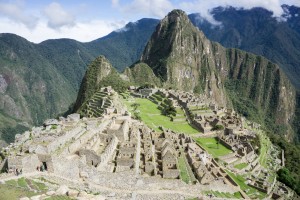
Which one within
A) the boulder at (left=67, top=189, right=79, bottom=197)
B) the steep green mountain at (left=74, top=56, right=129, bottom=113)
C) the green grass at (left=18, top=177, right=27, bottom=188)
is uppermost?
the steep green mountain at (left=74, top=56, right=129, bottom=113)

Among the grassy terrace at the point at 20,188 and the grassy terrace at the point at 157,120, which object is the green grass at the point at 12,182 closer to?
the grassy terrace at the point at 20,188

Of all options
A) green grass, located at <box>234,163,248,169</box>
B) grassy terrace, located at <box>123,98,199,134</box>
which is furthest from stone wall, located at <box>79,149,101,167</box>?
grassy terrace, located at <box>123,98,199,134</box>

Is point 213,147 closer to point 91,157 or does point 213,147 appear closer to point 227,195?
point 227,195

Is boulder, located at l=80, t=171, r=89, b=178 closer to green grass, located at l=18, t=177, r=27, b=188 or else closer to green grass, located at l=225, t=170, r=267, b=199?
green grass, located at l=18, t=177, r=27, b=188

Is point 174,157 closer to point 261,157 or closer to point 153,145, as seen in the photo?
point 153,145

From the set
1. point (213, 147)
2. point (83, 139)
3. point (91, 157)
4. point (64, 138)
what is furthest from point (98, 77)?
point (91, 157)

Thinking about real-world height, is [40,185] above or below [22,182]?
below

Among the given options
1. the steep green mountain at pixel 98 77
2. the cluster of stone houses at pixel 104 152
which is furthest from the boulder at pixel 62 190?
the steep green mountain at pixel 98 77

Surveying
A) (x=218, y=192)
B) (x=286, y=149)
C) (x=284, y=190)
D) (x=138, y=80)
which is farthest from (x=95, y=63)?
(x=218, y=192)
